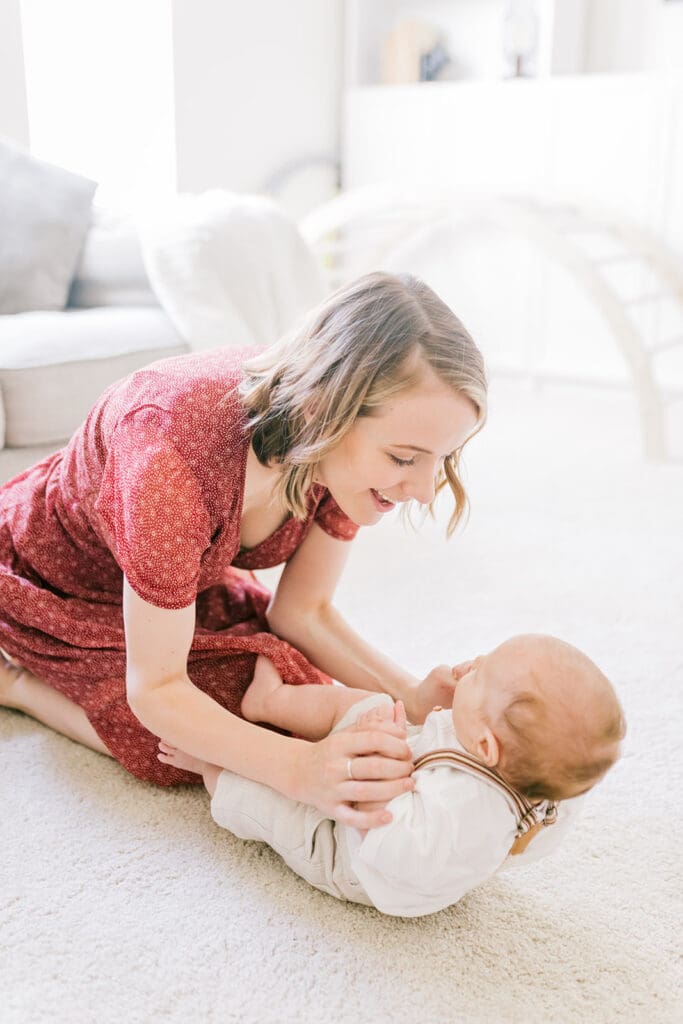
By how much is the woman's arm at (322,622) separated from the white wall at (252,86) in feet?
8.44

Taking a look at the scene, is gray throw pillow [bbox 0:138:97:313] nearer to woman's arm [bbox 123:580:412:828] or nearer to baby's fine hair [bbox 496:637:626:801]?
woman's arm [bbox 123:580:412:828]

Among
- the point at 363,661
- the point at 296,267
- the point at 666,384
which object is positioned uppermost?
the point at 296,267

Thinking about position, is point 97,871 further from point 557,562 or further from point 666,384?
point 666,384

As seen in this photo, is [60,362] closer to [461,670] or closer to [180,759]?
[180,759]

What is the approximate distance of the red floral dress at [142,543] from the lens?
1.09m

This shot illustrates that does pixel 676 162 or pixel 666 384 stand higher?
pixel 676 162

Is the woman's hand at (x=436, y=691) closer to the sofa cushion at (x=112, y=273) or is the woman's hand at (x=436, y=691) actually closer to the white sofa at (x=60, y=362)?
the white sofa at (x=60, y=362)

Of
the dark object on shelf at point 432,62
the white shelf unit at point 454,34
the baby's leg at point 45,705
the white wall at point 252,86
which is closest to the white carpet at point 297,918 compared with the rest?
the baby's leg at point 45,705

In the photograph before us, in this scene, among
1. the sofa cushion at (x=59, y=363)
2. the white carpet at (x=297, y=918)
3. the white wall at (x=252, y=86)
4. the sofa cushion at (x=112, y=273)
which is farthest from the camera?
the white wall at (x=252, y=86)

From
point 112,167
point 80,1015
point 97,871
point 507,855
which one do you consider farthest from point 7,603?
point 112,167

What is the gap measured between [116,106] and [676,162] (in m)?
1.91

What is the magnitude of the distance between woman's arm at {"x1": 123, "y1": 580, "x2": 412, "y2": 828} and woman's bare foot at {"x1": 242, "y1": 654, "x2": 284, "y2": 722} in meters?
0.15

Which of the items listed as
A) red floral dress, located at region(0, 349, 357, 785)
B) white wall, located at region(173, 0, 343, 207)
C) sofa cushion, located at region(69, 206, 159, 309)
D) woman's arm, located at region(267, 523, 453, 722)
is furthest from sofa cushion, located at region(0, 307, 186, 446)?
white wall, located at region(173, 0, 343, 207)

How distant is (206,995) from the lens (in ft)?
3.00
